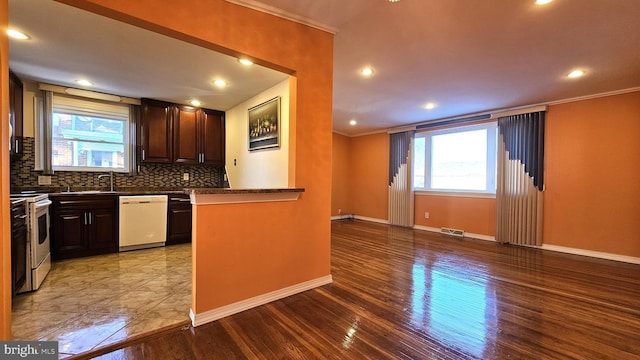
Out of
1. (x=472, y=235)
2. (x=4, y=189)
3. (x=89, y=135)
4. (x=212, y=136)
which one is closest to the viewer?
(x=4, y=189)

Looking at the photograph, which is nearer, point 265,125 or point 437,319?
point 437,319

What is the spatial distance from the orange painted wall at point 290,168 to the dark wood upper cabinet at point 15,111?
8.45 feet

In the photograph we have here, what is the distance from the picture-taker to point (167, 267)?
121 inches

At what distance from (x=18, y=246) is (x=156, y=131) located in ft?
7.90

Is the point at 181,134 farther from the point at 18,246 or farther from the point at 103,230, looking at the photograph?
the point at 18,246

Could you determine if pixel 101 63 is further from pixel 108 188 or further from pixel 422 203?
pixel 422 203

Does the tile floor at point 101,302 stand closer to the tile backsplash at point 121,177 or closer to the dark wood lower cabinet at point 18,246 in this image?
the dark wood lower cabinet at point 18,246

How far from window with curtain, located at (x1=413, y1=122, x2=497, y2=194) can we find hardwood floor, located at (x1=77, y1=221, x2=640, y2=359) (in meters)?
2.01

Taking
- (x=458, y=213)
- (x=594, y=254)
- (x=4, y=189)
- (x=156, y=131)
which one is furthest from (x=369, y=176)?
(x=4, y=189)

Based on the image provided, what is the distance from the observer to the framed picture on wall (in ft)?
11.1

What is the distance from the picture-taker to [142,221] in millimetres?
3766

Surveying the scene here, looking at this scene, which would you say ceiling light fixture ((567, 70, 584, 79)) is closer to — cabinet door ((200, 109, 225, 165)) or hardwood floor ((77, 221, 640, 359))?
hardwood floor ((77, 221, 640, 359))

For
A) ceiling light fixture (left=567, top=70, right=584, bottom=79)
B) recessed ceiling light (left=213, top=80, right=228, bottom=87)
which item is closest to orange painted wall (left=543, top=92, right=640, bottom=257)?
ceiling light fixture (left=567, top=70, right=584, bottom=79)

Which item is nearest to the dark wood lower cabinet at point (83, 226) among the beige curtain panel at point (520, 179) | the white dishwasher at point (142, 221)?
the white dishwasher at point (142, 221)
